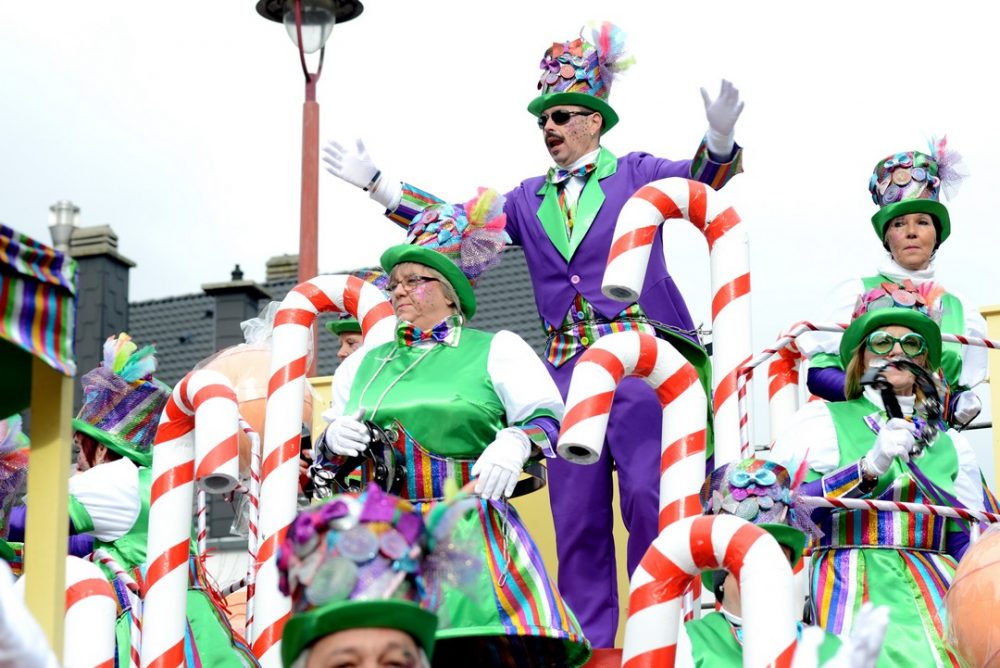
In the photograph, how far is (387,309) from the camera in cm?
692

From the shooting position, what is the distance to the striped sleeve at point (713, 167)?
695cm

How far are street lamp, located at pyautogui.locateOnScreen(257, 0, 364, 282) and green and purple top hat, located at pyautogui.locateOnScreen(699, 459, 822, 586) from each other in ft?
19.4

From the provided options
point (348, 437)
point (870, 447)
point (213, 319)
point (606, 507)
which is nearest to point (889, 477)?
point (870, 447)

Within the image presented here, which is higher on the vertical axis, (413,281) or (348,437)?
(413,281)

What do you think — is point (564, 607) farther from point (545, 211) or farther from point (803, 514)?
point (545, 211)

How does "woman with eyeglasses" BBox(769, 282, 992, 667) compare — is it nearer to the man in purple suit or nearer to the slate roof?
the man in purple suit

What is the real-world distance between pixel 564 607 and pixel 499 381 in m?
0.78

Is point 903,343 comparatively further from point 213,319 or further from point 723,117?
point 213,319

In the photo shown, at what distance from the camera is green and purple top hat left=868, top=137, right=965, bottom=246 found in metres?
7.66

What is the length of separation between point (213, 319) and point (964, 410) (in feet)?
69.0

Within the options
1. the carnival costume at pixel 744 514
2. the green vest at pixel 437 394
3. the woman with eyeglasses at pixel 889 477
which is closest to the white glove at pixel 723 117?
the woman with eyeglasses at pixel 889 477

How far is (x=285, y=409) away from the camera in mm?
6449

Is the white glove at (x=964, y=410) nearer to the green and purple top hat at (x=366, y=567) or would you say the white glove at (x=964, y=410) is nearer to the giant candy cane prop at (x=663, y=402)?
the giant candy cane prop at (x=663, y=402)

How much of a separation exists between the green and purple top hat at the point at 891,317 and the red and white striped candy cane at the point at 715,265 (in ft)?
1.21
